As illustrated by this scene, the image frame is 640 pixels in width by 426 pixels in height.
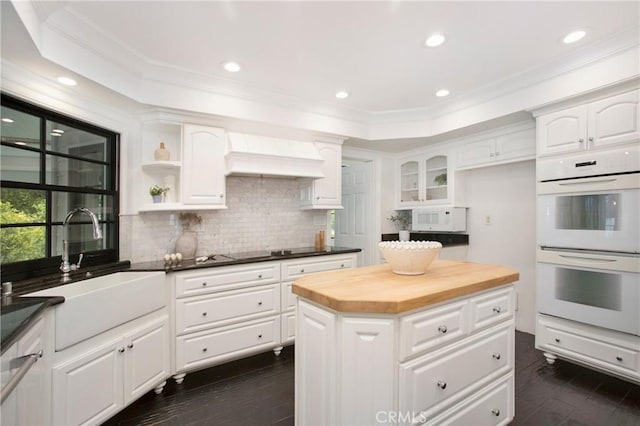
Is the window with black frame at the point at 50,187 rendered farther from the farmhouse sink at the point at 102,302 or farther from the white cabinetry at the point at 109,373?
the white cabinetry at the point at 109,373

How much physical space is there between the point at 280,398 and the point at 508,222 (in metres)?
3.19

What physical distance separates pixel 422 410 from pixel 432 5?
89.4 inches

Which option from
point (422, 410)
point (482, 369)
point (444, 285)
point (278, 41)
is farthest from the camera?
point (278, 41)

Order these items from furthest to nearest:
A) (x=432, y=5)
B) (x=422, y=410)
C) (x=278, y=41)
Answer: (x=278, y=41)
(x=432, y=5)
(x=422, y=410)

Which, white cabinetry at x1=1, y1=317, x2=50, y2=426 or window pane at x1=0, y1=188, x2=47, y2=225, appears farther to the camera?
window pane at x1=0, y1=188, x2=47, y2=225

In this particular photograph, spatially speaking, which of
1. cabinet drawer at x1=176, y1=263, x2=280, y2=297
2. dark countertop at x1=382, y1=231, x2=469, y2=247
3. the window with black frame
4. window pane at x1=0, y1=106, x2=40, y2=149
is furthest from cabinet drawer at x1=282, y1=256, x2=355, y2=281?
window pane at x1=0, y1=106, x2=40, y2=149

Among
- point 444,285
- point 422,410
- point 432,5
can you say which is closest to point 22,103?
point 432,5

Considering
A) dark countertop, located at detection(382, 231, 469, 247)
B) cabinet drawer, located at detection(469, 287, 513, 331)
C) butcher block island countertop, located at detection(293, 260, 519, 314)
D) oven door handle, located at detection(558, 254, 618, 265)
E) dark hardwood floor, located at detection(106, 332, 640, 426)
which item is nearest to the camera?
butcher block island countertop, located at detection(293, 260, 519, 314)

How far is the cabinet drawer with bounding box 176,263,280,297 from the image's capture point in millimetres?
2604

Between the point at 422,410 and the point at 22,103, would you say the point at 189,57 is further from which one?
the point at 422,410

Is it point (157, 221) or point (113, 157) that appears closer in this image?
point (113, 157)

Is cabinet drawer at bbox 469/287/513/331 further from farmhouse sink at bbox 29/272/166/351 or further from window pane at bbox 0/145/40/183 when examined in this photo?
window pane at bbox 0/145/40/183

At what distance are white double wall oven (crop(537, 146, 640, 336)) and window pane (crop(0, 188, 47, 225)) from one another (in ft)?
13.3

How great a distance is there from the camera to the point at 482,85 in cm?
309
